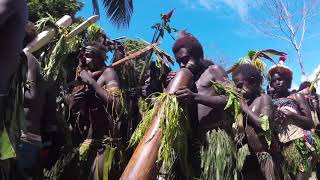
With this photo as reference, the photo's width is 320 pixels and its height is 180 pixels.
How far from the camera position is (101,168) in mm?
4164

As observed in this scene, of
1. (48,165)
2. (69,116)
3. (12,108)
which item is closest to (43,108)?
(48,165)

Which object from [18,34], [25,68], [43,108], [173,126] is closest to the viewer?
[18,34]

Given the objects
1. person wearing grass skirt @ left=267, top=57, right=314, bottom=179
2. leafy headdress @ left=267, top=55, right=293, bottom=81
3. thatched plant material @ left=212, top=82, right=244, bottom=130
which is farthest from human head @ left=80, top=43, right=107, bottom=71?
leafy headdress @ left=267, top=55, right=293, bottom=81

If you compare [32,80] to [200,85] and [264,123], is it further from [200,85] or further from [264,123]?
[264,123]

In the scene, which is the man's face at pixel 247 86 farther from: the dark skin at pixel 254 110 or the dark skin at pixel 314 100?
the dark skin at pixel 314 100

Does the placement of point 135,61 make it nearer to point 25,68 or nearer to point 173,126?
point 173,126

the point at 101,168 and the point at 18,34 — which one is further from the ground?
the point at 18,34

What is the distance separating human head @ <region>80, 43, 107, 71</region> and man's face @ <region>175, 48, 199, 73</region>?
82 cm

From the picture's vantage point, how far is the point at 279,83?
18.1 ft

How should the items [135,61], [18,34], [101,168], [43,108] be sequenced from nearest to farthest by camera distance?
[18,34] → [43,108] → [101,168] → [135,61]

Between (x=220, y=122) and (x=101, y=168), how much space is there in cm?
114

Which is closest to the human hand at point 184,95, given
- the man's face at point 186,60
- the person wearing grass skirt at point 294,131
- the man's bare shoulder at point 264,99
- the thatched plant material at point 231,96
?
the thatched plant material at point 231,96

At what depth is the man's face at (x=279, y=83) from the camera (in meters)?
5.52

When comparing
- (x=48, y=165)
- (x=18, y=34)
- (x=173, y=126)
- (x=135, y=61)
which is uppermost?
(x=135, y=61)
